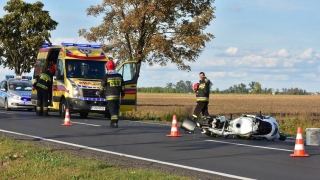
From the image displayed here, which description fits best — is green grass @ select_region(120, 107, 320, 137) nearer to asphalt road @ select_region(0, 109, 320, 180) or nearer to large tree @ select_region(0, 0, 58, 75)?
asphalt road @ select_region(0, 109, 320, 180)

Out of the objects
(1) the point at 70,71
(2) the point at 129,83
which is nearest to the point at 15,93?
(1) the point at 70,71

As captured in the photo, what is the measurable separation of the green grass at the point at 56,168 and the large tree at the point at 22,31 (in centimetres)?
3773

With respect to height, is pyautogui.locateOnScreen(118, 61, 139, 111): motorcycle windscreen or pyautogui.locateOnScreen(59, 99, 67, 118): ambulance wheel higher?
pyautogui.locateOnScreen(118, 61, 139, 111): motorcycle windscreen

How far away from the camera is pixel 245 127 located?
15.6m

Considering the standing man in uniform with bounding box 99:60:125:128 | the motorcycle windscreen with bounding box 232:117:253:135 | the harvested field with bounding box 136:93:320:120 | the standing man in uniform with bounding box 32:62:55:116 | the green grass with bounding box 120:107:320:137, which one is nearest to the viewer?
the motorcycle windscreen with bounding box 232:117:253:135

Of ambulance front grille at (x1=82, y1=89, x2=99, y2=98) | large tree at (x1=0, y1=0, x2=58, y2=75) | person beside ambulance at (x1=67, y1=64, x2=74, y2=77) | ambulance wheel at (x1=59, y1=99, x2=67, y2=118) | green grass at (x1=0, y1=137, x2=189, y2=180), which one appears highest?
large tree at (x1=0, y1=0, x2=58, y2=75)

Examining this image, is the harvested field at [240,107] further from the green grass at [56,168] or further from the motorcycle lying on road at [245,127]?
the green grass at [56,168]

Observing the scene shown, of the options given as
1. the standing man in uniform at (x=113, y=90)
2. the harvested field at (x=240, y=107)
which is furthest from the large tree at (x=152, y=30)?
the standing man in uniform at (x=113, y=90)

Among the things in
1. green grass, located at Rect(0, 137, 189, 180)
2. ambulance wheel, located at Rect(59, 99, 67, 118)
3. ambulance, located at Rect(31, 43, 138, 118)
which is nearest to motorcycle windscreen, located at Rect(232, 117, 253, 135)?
green grass, located at Rect(0, 137, 189, 180)

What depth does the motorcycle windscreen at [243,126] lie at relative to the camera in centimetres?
1560

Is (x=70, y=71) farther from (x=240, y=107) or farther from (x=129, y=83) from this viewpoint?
(x=240, y=107)

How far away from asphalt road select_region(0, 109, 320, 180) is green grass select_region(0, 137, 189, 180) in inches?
45.0

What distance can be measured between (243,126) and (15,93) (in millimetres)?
17322

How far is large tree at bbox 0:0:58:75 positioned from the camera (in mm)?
49531
